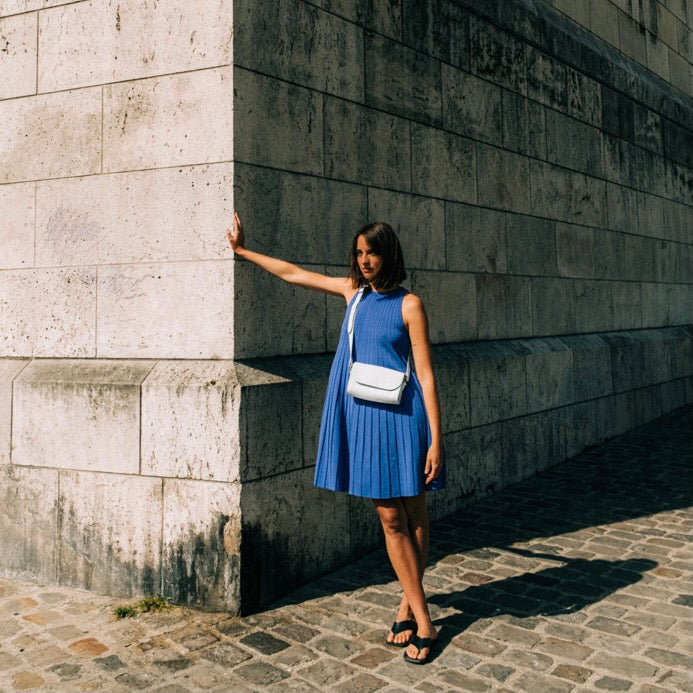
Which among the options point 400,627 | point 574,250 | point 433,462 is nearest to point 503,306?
point 574,250

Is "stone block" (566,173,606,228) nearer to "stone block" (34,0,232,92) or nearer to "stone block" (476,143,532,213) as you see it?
"stone block" (476,143,532,213)

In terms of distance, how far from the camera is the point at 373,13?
5844 mm

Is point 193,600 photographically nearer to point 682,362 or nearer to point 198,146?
point 198,146

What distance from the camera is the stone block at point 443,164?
6.32 meters

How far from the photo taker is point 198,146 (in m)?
4.75

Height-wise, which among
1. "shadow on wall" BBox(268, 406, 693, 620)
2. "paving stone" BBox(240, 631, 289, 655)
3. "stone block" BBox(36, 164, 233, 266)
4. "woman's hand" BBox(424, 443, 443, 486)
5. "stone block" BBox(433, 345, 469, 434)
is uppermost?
"stone block" BBox(36, 164, 233, 266)

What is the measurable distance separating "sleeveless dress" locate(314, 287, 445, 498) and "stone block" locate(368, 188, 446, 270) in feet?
6.80

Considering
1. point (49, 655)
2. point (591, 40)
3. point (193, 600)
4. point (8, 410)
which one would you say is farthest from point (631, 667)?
point (591, 40)

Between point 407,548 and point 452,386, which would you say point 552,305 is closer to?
point 452,386

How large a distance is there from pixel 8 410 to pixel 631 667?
4.10 m

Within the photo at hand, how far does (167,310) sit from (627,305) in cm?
689

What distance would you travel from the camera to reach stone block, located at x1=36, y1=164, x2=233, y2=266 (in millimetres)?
4707

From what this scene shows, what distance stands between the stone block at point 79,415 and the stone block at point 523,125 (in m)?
4.54

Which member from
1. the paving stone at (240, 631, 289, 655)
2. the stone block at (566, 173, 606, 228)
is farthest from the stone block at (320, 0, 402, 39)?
the paving stone at (240, 631, 289, 655)
